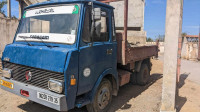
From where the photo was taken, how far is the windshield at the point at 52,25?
319 cm

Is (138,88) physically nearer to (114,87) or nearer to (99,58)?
(114,87)

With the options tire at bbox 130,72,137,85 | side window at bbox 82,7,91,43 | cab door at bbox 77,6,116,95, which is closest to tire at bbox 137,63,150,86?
tire at bbox 130,72,137,85

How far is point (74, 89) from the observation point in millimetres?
2977

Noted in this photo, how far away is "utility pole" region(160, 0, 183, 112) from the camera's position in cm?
379

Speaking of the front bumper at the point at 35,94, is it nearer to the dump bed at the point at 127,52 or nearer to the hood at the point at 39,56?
the hood at the point at 39,56

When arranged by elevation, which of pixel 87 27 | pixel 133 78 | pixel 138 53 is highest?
pixel 87 27

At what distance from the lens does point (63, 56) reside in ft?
9.25

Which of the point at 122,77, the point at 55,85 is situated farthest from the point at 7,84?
the point at 122,77

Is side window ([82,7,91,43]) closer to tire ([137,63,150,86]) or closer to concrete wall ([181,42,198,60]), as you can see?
tire ([137,63,150,86])

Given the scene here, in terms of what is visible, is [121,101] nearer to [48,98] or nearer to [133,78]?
[133,78]

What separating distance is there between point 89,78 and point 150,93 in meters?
3.21

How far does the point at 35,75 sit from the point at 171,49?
9.74 ft

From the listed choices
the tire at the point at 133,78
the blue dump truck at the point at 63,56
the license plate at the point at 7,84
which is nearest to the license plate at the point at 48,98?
the blue dump truck at the point at 63,56

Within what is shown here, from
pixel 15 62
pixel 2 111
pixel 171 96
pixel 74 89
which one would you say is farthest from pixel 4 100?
pixel 171 96
